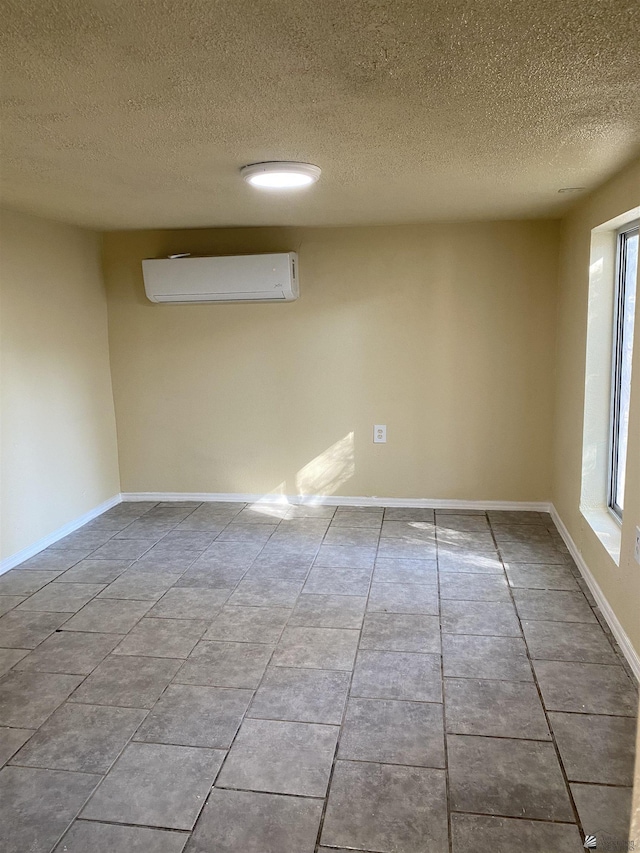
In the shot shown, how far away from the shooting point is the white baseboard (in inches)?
135

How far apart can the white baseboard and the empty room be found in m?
0.02

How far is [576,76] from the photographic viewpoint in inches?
59.1

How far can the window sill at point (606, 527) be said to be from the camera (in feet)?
8.94

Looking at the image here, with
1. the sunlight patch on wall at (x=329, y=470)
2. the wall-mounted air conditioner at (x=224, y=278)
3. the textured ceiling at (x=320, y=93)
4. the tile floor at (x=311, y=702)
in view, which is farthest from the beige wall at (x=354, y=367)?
the textured ceiling at (x=320, y=93)

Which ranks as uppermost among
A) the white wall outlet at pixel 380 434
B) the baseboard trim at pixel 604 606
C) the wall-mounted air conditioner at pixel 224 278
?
the wall-mounted air conditioner at pixel 224 278

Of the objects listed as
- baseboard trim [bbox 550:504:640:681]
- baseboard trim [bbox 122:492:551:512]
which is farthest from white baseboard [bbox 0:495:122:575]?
baseboard trim [bbox 550:504:640:681]

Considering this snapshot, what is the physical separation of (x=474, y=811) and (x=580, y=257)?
8.85 ft

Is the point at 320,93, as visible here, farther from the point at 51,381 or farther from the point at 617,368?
the point at 51,381

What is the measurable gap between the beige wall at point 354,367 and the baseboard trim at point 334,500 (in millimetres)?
47

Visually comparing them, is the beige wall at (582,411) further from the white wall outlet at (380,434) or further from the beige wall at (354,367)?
the white wall outlet at (380,434)

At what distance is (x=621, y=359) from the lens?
304 cm

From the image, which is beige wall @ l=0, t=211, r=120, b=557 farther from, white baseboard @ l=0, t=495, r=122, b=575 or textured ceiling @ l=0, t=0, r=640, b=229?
textured ceiling @ l=0, t=0, r=640, b=229

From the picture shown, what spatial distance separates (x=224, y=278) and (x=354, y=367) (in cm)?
102

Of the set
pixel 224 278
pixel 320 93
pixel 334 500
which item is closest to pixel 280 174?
pixel 320 93
